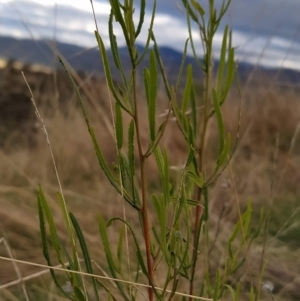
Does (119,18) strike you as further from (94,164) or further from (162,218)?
(94,164)

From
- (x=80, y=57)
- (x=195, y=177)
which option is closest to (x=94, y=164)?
(x=80, y=57)

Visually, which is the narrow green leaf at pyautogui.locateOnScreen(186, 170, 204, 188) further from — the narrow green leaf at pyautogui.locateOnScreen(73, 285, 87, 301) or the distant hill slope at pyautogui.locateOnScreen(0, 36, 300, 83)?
the distant hill slope at pyautogui.locateOnScreen(0, 36, 300, 83)

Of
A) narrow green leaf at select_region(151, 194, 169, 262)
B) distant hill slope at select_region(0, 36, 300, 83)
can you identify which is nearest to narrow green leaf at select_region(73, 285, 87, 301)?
narrow green leaf at select_region(151, 194, 169, 262)

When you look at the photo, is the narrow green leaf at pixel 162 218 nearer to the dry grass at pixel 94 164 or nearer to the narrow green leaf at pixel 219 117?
the narrow green leaf at pixel 219 117

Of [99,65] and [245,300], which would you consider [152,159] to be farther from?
[245,300]

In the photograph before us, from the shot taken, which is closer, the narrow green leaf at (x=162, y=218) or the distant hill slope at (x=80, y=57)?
the narrow green leaf at (x=162, y=218)

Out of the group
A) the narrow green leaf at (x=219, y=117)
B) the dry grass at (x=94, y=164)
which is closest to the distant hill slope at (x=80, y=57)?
the dry grass at (x=94, y=164)

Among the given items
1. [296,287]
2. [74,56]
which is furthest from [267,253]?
[74,56]
